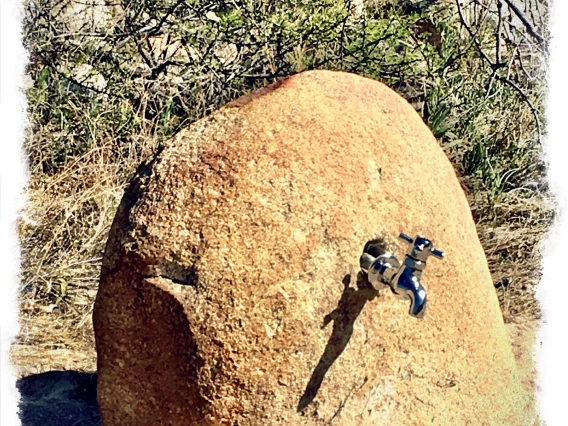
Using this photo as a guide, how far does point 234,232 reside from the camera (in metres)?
1.81

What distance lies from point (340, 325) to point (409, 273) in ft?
0.65

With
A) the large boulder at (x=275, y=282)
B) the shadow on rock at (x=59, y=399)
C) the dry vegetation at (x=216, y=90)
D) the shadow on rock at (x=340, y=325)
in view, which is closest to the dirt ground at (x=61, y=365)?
the shadow on rock at (x=59, y=399)

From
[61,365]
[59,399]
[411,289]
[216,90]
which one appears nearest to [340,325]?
[411,289]

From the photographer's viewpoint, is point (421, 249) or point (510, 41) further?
point (510, 41)

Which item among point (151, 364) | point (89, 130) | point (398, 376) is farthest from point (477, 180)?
point (151, 364)

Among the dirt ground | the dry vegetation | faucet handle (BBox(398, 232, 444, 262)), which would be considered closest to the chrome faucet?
faucet handle (BBox(398, 232, 444, 262))

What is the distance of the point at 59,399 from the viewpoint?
9.53 feet

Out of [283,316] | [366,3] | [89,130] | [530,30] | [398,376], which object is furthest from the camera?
[366,3]

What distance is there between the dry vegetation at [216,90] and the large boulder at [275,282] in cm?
191

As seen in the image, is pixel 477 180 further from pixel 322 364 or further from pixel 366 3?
pixel 322 364

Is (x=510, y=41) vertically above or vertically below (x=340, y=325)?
above

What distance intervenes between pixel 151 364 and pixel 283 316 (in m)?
0.34

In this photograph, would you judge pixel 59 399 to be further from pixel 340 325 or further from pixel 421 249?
pixel 421 249

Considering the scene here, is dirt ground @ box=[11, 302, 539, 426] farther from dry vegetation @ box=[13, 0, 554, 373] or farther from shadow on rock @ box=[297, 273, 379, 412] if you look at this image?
shadow on rock @ box=[297, 273, 379, 412]
